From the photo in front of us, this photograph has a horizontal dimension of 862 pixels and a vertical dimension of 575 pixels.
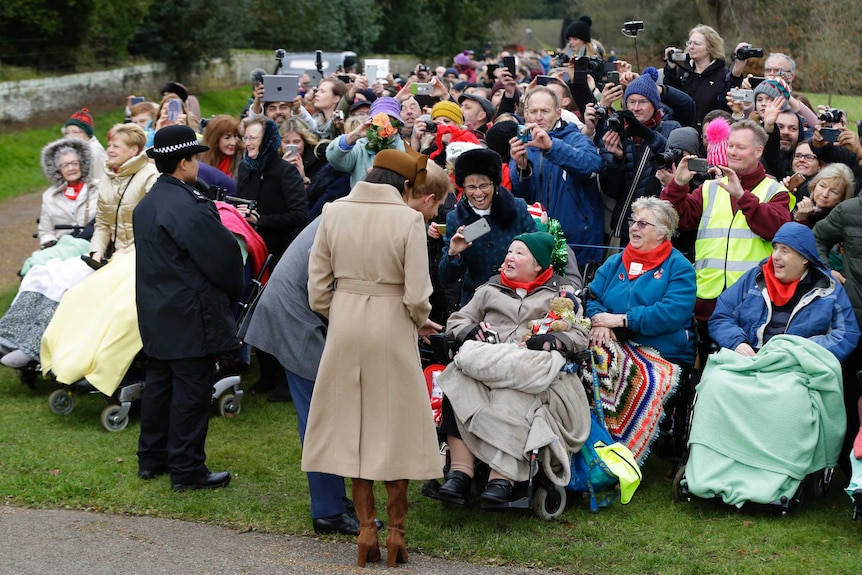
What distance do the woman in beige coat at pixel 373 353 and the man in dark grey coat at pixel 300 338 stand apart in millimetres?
411

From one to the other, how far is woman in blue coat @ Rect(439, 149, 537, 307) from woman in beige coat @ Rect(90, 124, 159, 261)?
277 cm

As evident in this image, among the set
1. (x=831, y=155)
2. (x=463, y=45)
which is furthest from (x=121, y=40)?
(x=463, y=45)

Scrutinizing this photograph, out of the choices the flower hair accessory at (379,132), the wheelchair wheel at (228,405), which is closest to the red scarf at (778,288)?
the flower hair accessory at (379,132)

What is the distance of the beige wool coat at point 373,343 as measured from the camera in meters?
5.44

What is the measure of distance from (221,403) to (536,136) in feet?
10.4

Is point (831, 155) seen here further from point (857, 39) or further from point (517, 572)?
point (857, 39)

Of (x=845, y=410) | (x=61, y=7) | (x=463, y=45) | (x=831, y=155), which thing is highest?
(x=831, y=155)

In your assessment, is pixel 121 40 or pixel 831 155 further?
pixel 121 40

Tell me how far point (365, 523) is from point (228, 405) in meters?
3.29

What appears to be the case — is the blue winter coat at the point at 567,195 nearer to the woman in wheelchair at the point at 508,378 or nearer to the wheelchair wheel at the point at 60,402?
the woman in wheelchair at the point at 508,378

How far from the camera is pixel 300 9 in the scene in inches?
1537

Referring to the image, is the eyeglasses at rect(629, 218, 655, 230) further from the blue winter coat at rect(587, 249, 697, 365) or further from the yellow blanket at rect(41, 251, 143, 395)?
the yellow blanket at rect(41, 251, 143, 395)

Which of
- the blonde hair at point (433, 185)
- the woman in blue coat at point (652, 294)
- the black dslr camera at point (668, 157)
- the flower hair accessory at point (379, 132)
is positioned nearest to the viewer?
the blonde hair at point (433, 185)

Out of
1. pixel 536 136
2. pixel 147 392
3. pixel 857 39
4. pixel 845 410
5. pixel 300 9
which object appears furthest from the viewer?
pixel 300 9
